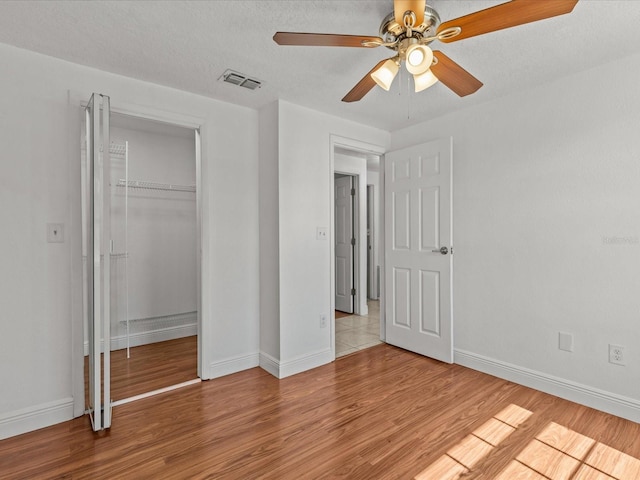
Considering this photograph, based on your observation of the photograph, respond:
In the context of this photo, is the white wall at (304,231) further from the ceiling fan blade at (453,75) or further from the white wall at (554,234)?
the ceiling fan blade at (453,75)

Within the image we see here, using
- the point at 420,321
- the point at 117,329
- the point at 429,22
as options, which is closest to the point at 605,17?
the point at 429,22

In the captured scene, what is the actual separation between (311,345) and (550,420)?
72.8 inches

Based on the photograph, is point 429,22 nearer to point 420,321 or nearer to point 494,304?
point 494,304

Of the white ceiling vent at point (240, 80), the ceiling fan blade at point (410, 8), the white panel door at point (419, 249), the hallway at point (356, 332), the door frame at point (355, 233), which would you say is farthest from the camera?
the door frame at point (355, 233)

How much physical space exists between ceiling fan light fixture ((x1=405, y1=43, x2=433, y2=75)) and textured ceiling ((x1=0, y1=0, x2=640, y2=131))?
36cm

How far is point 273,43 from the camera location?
2104 mm

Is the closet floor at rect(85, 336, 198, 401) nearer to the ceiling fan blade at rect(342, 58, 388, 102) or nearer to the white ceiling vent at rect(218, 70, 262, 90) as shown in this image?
the white ceiling vent at rect(218, 70, 262, 90)

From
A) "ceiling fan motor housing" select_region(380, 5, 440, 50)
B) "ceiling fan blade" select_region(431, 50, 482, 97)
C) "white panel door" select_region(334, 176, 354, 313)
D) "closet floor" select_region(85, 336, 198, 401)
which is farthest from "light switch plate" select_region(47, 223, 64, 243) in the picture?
"white panel door" select_region(334, 176, 354, 313)

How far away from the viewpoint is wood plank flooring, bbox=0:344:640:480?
1.82 metres

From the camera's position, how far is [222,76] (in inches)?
100.0

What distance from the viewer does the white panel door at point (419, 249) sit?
3229 millimetres

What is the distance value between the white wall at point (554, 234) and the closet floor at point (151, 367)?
8.36 ft

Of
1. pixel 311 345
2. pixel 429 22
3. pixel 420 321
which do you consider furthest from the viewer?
pixel 420 321

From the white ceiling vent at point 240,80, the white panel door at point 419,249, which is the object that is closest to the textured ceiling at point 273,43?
the white ceiling vent at point 240,80
